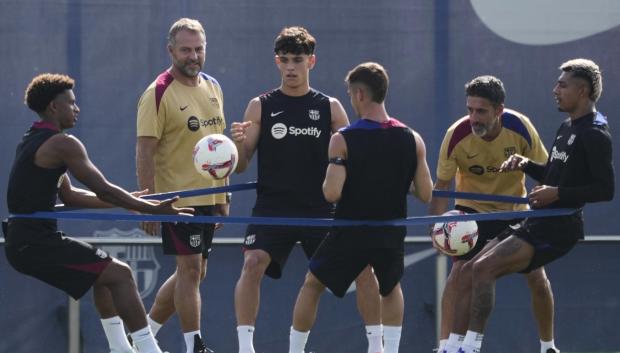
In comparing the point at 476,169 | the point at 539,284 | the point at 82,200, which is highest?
the point at 476,169

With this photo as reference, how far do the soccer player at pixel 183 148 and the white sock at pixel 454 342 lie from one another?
1.59m

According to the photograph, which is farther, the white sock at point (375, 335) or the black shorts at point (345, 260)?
the white sock at point (375, 335)

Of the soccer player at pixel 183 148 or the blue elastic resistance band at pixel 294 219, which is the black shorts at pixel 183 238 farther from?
the blue elastic resistance band at pixel 294 219

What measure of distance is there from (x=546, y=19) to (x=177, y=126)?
3.71 metres

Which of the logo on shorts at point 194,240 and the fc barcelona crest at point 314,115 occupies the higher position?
the fc barcelona crest at point 314,115

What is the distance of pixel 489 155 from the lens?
8.67 meters

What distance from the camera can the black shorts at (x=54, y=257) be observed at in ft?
24.5

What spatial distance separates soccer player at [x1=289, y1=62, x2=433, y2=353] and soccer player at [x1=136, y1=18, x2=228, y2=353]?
101 centimetres

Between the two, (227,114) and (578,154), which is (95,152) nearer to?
(227,114)

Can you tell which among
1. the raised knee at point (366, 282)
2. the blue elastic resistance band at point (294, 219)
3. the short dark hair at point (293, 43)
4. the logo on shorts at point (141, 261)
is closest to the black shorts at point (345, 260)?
the blue elastic resistance band at point (294, 219)

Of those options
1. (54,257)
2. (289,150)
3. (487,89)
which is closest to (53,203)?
(54,257)

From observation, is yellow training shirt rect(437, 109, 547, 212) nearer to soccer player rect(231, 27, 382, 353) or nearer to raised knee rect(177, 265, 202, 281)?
soccer player rect(231, 27, 382, 353)

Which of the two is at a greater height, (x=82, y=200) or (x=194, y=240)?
(x=82, y=200)

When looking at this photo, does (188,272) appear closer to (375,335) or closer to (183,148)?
(183,148)
